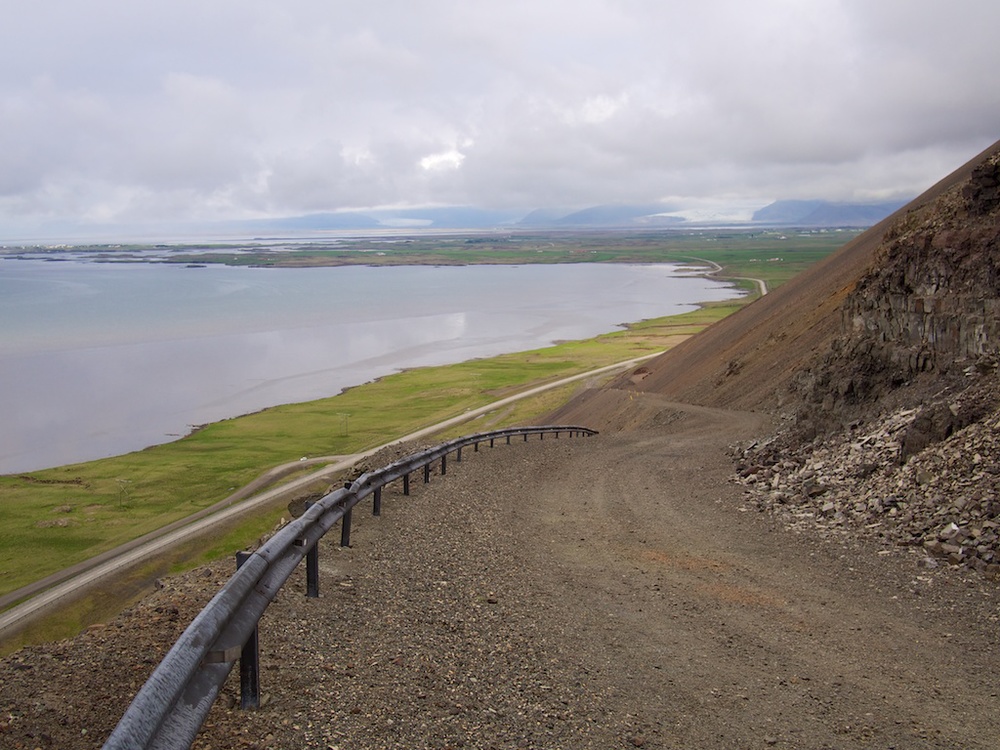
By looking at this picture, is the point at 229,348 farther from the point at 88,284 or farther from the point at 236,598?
the point at 88,284

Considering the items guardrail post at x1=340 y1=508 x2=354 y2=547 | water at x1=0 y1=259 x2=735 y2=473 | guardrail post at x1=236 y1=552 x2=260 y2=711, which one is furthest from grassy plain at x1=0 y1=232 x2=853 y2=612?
guardrail post at x1=236 y1=552 x2=260 y2=711

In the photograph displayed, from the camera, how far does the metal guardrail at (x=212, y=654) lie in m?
3.79

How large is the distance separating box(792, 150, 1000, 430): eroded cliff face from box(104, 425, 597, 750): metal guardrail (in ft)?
41.4

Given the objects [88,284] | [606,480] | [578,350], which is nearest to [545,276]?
[88,284]

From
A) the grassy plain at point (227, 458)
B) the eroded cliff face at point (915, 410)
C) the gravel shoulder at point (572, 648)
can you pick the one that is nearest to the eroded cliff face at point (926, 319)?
the eroded cliff face at point (915, 410)

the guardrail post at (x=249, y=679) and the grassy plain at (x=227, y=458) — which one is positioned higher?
the guardrail post at (x=249, y=679)

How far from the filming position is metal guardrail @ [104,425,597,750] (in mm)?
3785

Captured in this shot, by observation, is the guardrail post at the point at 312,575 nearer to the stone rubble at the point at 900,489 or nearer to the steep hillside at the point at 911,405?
the stone rubble at the point at 900,489

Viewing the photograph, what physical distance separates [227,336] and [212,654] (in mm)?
90703

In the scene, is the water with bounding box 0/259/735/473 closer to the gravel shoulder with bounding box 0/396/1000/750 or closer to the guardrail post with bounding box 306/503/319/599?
the gravel shoulder with bounding box 0/396/1000/750

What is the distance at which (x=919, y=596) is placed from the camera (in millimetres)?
9141

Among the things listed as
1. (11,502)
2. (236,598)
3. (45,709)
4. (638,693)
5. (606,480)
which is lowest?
(11,502)

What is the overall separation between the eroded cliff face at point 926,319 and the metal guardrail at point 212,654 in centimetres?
1260

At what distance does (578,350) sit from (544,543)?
65.9m
